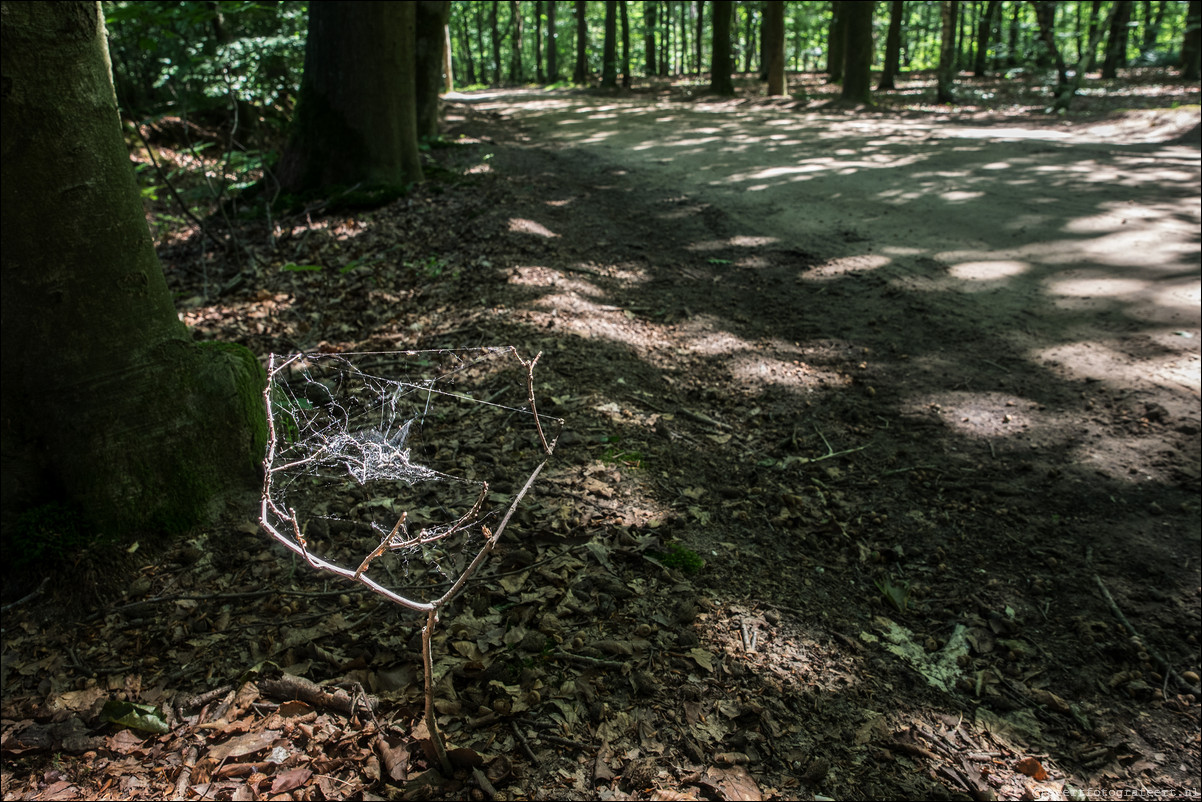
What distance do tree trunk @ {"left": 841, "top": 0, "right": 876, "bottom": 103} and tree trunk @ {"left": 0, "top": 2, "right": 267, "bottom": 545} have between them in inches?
687

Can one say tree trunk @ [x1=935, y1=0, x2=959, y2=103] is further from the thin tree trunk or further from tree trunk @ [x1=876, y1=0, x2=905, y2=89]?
the thin tree trunk

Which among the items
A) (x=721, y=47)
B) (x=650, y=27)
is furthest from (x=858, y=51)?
(x=650, y=27)

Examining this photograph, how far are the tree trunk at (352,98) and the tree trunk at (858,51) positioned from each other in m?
12.6

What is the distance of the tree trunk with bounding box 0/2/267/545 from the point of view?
248 cm

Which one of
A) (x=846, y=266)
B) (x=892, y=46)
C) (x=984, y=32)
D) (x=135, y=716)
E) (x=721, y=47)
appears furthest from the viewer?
(x=984, y=32)

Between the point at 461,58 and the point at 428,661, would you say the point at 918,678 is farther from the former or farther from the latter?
the point at 461,58

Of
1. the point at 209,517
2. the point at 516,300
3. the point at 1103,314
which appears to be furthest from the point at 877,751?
the point at 1103,314

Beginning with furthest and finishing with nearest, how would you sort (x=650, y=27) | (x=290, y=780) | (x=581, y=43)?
(x=581, y=43), (x=650, y=27), (x=290, y=780)

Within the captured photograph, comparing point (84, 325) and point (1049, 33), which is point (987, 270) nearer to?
point (84, 325)

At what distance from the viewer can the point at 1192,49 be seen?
21.1 metres

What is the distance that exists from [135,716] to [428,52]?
11.2m

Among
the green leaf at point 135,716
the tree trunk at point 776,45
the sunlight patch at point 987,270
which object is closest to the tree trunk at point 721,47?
the tree trunk at point 776,45

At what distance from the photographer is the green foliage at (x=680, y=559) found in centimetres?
298

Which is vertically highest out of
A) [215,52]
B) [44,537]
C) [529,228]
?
[215,52]
